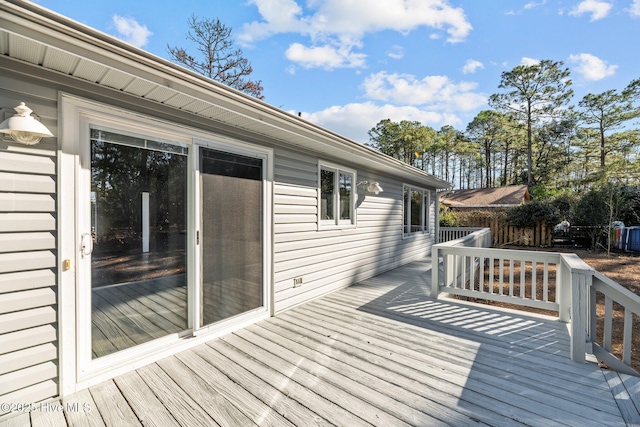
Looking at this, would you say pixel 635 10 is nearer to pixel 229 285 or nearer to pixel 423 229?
pixel 423 229

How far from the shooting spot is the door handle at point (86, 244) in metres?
2.02

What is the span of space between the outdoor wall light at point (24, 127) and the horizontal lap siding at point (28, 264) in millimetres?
61

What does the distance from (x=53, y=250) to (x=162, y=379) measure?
4.04 feet

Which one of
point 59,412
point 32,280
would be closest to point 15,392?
point 59,412

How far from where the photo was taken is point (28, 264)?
1805mm

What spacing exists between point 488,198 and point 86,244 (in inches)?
851

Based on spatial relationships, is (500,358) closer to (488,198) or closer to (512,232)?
(512,232)

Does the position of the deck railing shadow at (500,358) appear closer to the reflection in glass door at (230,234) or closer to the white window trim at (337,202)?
the white window trim at (337,202)

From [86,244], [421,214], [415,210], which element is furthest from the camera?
[421,214]

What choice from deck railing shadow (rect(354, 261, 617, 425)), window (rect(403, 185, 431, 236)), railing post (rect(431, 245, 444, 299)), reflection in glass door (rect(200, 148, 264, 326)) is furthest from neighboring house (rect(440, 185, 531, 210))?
reflection in glass door (rect(200, 148, 264, 326))

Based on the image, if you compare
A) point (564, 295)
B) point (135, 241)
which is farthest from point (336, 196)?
point (564, 295)

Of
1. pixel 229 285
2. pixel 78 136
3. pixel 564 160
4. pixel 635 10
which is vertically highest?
pixel 635 10

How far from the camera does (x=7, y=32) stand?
1428 millimetres

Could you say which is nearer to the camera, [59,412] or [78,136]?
[59,412]
